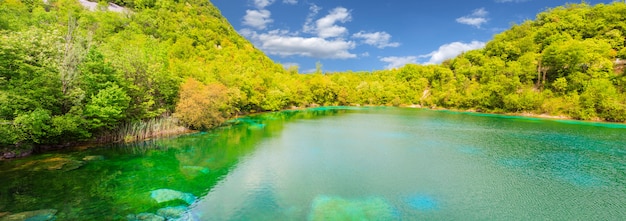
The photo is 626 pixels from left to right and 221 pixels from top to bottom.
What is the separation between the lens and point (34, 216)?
9.88m

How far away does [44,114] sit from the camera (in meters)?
16.3

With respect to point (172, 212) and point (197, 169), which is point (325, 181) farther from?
point (197, 169)

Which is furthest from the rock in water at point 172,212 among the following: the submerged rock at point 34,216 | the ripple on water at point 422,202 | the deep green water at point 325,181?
the ripple on water at point 422,202

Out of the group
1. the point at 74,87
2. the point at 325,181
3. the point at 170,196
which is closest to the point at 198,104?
the point at 74,87

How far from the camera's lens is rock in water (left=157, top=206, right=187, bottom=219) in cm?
1050

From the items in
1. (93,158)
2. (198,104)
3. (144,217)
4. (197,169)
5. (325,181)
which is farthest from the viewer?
(198,104)

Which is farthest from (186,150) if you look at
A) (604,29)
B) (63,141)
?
(604,29)

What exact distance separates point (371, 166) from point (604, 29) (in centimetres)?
8552

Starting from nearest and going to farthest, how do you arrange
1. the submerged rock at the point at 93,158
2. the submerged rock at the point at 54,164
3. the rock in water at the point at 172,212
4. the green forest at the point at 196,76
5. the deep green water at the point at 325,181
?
the rock in water at the point at 172,212, the deep green water at the point at 325,181, the submerged rock at the point at 54,164, the green forest at the point at 196,76, the submerged rock at the point at 93,158

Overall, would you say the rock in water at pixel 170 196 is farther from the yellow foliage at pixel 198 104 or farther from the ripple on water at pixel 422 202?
the yellow foliage at pixel 198 104

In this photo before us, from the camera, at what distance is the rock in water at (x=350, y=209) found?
35.8ft

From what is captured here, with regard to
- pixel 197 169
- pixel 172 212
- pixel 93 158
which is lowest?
pixel 172 212

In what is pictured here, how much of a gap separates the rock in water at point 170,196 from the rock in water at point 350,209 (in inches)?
232

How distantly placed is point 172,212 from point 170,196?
6.42ft
